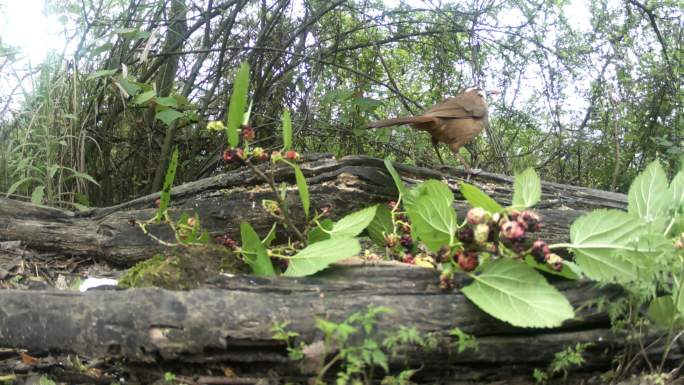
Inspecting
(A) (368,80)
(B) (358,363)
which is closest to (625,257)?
(B) (358,363)

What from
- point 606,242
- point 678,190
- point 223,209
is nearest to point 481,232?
point 606,242

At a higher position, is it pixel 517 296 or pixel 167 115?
pixel 167 115

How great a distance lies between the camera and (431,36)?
6.27 metres

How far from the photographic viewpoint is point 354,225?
2246 millimetres

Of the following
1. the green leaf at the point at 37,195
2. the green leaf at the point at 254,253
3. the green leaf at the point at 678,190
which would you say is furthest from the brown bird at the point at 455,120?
the green leaf at the point at 254,253

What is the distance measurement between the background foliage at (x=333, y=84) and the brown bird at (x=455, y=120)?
28.3 inches

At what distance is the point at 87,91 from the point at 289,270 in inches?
133

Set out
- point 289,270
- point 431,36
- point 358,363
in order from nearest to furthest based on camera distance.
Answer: point 358,363
point 289,270
point 431,36

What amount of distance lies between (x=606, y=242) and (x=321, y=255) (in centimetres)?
86

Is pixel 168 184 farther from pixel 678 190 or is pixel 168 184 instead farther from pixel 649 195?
pixel 678 190

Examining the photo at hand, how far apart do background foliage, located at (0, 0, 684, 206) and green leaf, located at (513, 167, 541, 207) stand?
113 inches

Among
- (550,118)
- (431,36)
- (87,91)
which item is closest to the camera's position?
(87,91)

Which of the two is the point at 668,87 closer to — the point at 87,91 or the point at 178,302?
the point at 87,91

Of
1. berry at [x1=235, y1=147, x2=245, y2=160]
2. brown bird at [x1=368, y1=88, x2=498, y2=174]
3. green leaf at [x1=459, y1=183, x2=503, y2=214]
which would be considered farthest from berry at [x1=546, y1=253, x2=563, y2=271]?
brown bird at [x1=368, y1=88, x2=498, y2=174]
